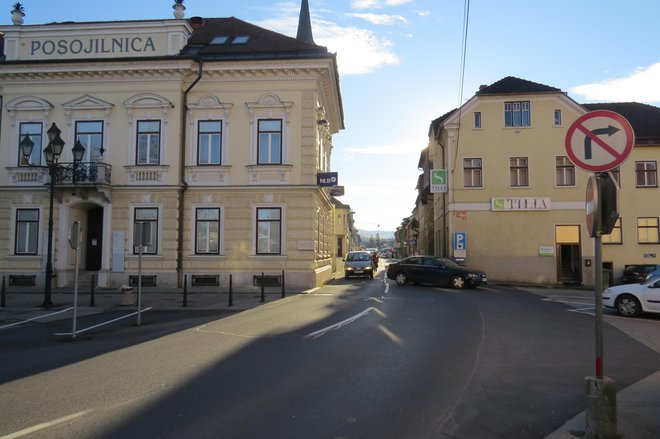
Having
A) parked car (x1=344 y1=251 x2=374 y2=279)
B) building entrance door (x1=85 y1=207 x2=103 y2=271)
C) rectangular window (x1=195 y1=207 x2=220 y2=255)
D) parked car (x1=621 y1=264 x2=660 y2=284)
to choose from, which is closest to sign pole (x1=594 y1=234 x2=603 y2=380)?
rectangular window (x1=195 y1=207 x2=220 y2=255)

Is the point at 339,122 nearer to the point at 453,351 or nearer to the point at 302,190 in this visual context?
the point at 302,190

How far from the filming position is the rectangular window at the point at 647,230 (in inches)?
1172

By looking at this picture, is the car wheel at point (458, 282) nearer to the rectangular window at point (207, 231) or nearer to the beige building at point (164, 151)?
the beige building at point (164, 151)

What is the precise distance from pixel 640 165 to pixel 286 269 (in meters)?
23.2

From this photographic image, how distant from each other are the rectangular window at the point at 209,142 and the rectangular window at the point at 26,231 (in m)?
8.38

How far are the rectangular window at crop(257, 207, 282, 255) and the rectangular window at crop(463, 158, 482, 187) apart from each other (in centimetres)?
1311

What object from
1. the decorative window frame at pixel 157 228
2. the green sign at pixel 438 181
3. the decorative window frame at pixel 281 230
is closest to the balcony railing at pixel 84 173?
the decorative window frame at pixel 157 228

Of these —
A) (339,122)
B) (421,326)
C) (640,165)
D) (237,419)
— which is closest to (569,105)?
(640,165)

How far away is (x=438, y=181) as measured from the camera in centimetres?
3023

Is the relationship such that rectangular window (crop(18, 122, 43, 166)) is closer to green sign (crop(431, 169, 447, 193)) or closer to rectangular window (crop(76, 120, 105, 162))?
rectangular window (crop(76, 120, 105, 162))

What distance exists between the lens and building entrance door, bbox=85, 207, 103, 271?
82.4 ft

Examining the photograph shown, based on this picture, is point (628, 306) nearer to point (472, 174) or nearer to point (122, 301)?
point (122, 301)

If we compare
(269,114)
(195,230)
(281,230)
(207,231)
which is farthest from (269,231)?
(269,114)

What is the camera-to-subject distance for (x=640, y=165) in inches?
1203
